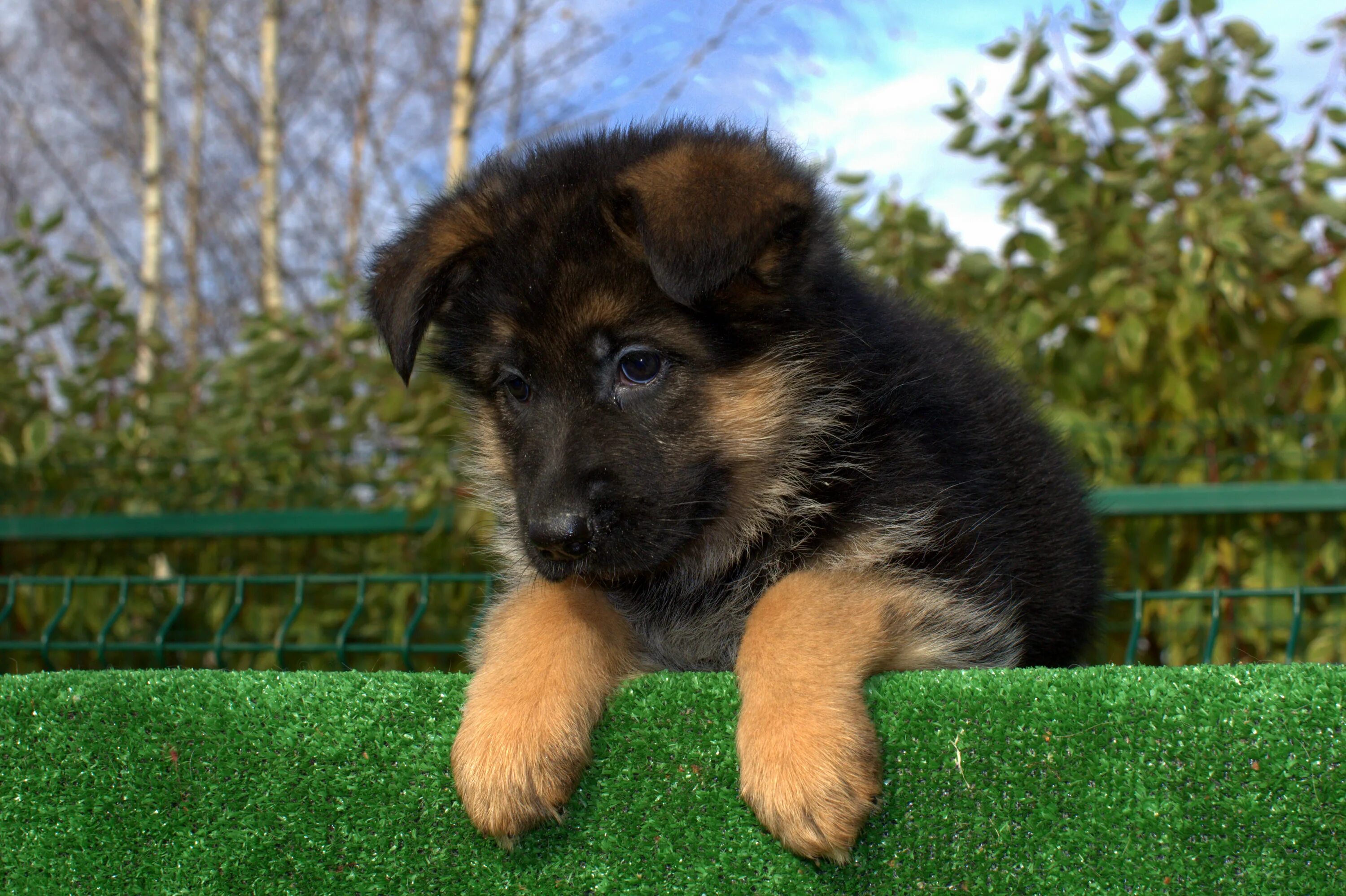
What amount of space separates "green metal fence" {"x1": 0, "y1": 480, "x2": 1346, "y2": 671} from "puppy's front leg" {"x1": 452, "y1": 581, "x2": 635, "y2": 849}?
1079mm

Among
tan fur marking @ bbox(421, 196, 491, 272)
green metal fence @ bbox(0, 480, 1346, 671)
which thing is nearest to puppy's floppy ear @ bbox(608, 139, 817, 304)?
tan fur marking @ bbox(421, 196, 491, 272)

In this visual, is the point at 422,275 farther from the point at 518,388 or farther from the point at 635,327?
the point at 635,327

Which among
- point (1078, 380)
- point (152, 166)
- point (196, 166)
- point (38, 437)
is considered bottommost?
point (196, 166)

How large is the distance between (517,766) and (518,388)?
0.98 meters

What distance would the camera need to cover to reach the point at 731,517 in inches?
96.4

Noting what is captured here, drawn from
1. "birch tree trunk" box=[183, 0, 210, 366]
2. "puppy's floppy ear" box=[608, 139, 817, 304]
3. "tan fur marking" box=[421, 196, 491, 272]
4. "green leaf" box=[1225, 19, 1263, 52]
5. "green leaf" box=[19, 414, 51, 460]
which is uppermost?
"green leaf" box=[1225, 19, 1263, 52]

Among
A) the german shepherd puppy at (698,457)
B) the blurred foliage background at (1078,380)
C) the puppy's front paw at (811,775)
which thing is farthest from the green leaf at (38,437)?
the puppy's front paw at (811,775)

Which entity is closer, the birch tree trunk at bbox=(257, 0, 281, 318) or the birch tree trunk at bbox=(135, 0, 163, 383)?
the birch tree trunk at bbox=(135, 0, 163, 383)

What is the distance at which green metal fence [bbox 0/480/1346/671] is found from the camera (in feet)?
13.1

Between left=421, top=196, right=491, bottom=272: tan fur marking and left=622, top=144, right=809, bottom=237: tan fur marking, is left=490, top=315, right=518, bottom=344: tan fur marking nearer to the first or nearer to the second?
left=421, top=196, right=491, bottom=272: tan fur marking

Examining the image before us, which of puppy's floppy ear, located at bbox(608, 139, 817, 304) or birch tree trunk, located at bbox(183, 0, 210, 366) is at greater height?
puppy's floppy ear, located at bbox(608, 139, 817, 304)

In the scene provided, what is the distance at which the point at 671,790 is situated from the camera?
1760 millimetres

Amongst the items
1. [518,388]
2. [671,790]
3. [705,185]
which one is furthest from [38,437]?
[671,790]

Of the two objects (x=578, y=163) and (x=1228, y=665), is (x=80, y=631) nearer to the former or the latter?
(x=578, y=163)
